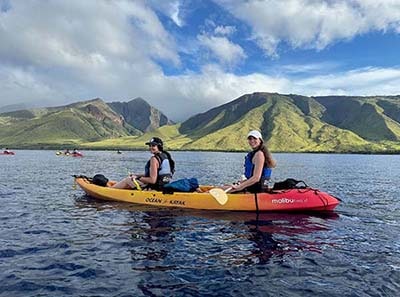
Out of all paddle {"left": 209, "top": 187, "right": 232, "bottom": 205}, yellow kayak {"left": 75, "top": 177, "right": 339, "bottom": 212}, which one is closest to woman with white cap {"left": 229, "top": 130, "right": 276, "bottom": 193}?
yellow kayak {"left": 75, "top": 177, "right": 339, "bottom": 212}

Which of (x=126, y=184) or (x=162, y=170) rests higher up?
(x=162, y=170)

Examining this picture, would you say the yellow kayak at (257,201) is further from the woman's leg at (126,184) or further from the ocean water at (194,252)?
the woman's leg at (126,184)

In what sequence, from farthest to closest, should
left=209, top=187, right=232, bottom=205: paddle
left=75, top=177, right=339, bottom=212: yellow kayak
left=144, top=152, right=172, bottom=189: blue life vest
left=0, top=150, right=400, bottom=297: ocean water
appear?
1. left=144, top=152, right=172, bottom=189: blue life vest
2. left=209, top=187, right=232, bottom=205: paddle
3. left=75, top=177, right=339, bottom=212: yellow kayak
4. left=0, top=150, right=400, bottom=297: ocean water

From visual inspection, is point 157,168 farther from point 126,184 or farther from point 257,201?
point 257,201

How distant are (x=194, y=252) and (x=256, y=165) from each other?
670 cm

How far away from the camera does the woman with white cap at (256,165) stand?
1774cm

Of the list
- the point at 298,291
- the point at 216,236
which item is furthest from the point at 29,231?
the point at 298,291

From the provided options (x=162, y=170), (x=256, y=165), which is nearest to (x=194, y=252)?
(x=256, y=165)

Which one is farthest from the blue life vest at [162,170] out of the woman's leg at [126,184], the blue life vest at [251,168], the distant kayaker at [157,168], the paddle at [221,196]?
the blue life vest at [251,168]

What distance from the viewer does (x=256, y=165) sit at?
18156 millimetres

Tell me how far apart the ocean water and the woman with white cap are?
4.37ft

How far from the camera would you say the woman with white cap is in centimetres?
1774

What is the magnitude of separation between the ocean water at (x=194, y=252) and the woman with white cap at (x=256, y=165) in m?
1.33

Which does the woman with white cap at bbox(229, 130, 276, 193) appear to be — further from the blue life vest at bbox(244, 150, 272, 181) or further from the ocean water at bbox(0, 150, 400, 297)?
the ocean water at bbox(0, 150, 400, 297)
